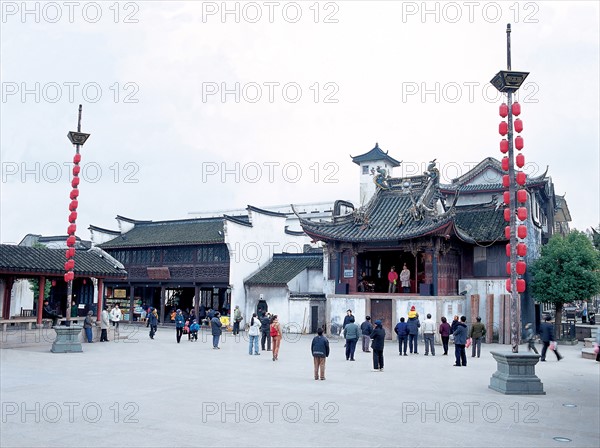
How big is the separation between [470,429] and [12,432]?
6.96 meters

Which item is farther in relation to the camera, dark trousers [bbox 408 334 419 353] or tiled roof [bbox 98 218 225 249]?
tiled roof [bbox 98 218 225 249]

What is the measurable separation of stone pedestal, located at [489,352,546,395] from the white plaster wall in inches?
868

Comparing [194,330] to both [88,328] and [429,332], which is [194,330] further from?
[429,332]

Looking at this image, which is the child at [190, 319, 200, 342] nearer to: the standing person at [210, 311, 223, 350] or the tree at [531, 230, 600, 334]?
the standing person at [210, 311, 223, 350]

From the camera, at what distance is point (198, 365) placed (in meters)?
16.4

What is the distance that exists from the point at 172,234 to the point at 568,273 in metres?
23.2

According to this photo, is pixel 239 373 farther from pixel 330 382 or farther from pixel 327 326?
pixel 327 326

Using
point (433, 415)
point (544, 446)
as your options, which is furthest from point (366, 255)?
point (544, 446)

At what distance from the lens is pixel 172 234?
3628 centimetres

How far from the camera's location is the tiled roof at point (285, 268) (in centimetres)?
3219

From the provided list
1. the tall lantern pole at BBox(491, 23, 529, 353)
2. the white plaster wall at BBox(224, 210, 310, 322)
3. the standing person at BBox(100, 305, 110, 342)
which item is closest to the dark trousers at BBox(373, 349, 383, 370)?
the tall lantern pole at BBox(491, 23, 529, 353)

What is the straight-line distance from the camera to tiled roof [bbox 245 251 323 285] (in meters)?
32.2

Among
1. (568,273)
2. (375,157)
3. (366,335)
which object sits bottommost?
(366,335)

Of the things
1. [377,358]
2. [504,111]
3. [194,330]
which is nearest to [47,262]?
[194,330]
